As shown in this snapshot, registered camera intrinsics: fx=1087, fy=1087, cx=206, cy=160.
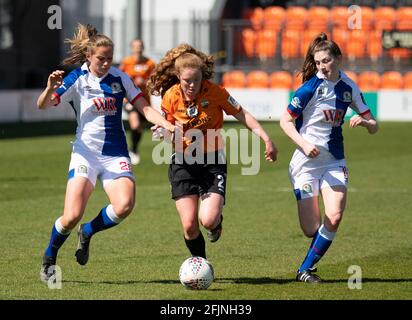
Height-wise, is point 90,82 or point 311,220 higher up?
point 90,82

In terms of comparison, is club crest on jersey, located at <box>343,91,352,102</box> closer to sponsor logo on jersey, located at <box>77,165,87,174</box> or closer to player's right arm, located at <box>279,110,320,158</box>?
player's right arm, located at <box>279,110,320,158</box>

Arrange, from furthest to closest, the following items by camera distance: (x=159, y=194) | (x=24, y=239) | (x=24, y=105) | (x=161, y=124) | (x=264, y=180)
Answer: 1. (x=24, y=105)
2. (x=264, y=180)
3. (x=159, y=194)
4. (x=24, y=239)
5. (x=161, y=124)

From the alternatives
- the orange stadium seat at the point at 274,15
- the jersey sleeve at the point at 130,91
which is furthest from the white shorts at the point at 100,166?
the orange stadium seat at the point at 274,15

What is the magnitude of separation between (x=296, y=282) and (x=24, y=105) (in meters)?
21.6

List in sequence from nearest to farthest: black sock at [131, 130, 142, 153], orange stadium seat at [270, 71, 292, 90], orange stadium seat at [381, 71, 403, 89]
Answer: black sock at [131, 130, 142, 153]
orange stadium seat at [381, 71, 403, 89]
orange stadium seat at [270, 71, 292, 90]

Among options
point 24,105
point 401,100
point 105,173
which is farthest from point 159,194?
point 401,100

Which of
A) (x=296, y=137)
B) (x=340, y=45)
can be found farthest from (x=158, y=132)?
(x=340, y=45)

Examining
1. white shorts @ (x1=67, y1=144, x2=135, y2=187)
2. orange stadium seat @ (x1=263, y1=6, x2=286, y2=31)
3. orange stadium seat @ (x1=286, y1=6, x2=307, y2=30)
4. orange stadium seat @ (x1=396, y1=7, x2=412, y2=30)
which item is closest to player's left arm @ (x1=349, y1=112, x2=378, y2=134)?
white shorts @ (x1=67, y1=144, x2=135, y2=187)

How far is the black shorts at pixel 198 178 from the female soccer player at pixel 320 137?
64 centimetres

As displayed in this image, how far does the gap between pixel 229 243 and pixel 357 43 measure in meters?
23.7

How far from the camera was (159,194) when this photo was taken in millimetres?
15375

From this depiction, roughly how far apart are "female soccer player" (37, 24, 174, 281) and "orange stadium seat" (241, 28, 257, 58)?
25.3m

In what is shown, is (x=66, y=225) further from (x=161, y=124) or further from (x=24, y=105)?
(x=24, y=105)

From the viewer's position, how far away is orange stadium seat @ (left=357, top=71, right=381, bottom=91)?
32.0 meters
